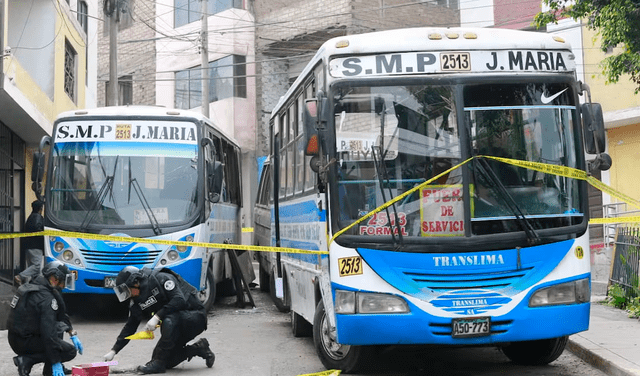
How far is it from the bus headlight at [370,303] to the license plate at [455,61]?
79.6 inches

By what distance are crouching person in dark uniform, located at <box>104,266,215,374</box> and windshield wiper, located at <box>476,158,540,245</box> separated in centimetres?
319

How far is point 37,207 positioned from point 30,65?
7289 millimetres

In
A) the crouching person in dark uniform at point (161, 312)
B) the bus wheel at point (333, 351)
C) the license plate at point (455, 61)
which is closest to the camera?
the license plate at point (455, 61)

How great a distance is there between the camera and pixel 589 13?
15.4m

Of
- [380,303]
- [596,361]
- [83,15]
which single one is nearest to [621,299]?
[596,361]

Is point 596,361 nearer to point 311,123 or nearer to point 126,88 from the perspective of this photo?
point 311,123

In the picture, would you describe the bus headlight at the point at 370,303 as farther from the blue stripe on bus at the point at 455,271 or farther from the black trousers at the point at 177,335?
the black trousers at the point at 177,335

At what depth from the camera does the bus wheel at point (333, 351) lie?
26.1 ft

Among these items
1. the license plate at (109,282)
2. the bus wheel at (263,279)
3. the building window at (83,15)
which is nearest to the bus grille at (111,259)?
the license plate at (109,282)

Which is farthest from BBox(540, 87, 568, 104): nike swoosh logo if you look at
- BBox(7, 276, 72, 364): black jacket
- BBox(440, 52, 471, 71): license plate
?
BBox(7, 276, 72, 364): black jacket

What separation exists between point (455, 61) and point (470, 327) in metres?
2.26

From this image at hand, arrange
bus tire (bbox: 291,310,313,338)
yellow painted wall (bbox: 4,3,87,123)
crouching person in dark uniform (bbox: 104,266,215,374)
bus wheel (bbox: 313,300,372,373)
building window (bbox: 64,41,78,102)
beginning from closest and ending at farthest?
1. bus wheel (bbox: 313,300,372,373)
2. crouching person in dark uniform (bbox: 104,266,215,374)
3. bus tire (bbox: 291,310,313,338)
4. yellow painted wall (bbox: 4,3,87,123)
5. building window (bbox: 64,41,78,102)

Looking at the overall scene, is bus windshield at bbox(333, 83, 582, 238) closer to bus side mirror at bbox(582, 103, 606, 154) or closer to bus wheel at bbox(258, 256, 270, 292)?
bus side mirror at bbox(582, 103, 606, 154)

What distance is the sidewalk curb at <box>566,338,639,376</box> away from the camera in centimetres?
787
